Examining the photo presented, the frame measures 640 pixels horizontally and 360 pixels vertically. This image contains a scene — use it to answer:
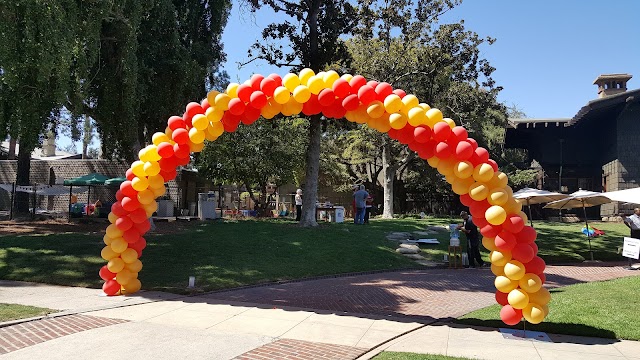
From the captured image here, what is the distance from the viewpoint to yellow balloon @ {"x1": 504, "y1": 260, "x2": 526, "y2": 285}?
6.75 m

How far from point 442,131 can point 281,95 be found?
2.98 metres

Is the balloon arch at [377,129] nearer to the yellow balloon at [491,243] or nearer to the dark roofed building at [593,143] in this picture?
the yellow balloon at [491,243]

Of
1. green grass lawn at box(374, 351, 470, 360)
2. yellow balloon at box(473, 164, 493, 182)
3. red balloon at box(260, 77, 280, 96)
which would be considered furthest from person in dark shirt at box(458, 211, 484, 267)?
green grass lawn at box(374, 351, 470, 360)

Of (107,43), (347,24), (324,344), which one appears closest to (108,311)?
(324,344)

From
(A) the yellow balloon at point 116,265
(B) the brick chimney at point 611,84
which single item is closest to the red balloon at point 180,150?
(A) the yellow balloon at point 116,265

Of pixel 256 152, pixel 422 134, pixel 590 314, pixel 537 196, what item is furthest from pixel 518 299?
pixel 256 152

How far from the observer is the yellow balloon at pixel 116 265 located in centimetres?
946

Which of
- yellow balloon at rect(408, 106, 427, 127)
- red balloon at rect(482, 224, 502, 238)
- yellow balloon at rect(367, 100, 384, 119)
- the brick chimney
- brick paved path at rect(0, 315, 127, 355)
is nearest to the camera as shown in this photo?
brick paved path at rect(0, 315, 127, 355)

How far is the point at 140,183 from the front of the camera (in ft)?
30.4

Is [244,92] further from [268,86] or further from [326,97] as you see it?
[326,97]

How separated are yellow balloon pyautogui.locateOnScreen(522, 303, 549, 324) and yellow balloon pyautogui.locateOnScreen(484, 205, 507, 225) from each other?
4.26 ft

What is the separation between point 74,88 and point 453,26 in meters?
18.8

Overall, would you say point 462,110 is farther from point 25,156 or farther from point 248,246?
point 25,156

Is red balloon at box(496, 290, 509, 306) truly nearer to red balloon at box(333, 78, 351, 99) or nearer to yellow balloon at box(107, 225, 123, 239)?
red balloon at box(333, 78, 351, 99)
